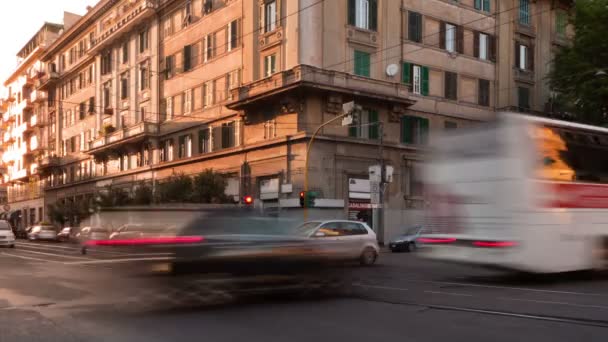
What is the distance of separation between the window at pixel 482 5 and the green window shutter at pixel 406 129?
920 centimetres

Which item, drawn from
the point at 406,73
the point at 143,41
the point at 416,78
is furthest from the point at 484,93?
the point at 143,41

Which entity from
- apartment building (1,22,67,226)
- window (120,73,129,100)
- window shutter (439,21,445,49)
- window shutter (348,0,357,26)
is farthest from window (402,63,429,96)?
apartment building (1,22,67,226)

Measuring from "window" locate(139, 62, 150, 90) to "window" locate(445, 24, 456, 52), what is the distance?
22.0m

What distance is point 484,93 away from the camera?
41.0 meters

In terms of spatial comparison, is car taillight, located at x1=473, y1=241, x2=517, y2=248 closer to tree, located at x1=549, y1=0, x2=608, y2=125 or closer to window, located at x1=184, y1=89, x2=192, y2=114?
tree, located at x1=549, y1=0, x2=608, y2=125

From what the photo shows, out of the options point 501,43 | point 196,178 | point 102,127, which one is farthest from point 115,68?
point 501,43

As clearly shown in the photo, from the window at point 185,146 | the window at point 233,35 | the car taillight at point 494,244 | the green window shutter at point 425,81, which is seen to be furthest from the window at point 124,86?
the car taillight at point 494,244

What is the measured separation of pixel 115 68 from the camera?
52625 millimetres

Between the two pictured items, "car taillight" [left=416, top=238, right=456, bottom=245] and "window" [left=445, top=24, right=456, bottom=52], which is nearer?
"car taillight" [left=416, top=238, right=456, bottom=245]

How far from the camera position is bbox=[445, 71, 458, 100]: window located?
39.0 metres

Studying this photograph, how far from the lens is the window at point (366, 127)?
3494cm

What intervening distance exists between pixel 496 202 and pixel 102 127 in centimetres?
4638

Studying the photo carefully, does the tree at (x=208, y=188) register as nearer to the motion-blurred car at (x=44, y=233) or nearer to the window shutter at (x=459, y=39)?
the window shutter at (x=459, y=39)

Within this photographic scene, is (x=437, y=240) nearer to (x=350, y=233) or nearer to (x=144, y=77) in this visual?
(x=350, y=233)
